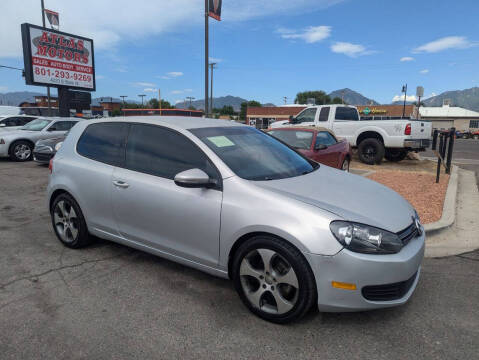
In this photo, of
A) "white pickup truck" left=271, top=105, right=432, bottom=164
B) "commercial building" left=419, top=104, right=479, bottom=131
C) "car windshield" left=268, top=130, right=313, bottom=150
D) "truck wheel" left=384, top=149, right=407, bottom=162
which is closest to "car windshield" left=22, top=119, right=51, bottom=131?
"white pickup truck" left=271, top=105, right=432, bottom=164

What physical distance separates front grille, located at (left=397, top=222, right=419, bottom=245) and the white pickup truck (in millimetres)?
8832

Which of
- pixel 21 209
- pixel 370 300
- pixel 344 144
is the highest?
pixel 344 144

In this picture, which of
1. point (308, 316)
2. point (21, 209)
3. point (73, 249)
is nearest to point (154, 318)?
point (308, 316)

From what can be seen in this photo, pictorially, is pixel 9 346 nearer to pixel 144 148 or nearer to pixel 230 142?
pixel 144 148

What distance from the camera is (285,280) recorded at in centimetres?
254

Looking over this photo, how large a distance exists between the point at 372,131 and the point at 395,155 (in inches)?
71.8

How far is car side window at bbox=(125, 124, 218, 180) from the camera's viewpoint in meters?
3.10

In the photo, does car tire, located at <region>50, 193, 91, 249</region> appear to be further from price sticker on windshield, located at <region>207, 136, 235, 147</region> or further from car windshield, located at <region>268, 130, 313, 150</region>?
car windshield, located at <region>268, 130, 313, 150</region>


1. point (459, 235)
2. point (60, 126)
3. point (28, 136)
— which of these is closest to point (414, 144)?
point (459, 235)

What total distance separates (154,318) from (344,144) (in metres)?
6.98

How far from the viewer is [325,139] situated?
7.82 m

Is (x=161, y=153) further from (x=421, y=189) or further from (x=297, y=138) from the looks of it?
(x=421, y=189)

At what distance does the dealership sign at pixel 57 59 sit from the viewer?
57.5 ft

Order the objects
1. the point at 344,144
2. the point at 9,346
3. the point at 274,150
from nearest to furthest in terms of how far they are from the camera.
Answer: the point at 9,346
the point at 274,150
the point at 344,144
